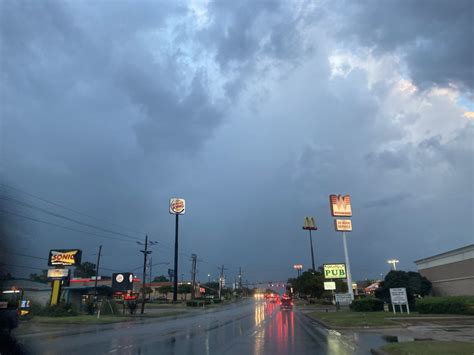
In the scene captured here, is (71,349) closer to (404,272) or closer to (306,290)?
(404,272)

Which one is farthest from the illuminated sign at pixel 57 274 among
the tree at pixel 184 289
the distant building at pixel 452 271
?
the tree at pixel 184 289

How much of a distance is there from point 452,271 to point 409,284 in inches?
197

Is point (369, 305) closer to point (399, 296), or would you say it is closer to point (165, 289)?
point (399, 296)

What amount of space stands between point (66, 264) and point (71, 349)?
42346 mm

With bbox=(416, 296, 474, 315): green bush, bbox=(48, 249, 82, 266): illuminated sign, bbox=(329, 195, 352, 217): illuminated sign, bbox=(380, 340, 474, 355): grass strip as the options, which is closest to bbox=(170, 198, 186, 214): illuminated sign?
bbox=(48, 249, 82, 266): illuminated sign

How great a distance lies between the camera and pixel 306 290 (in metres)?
78.7

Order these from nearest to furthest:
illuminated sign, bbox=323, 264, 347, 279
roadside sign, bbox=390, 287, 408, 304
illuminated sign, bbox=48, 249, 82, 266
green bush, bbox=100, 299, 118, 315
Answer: roadside sign, bbox=390, 287, 408, 304
green bush, bbox=100, 299, 118, 315
illuminated sign, bbox=323, 264, 347, 279
illuminated sign, bbox=48, 249, 82, 266

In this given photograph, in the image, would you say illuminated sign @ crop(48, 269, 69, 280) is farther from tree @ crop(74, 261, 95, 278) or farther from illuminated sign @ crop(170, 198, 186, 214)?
tree @ crop(74, 261, 95, 278)

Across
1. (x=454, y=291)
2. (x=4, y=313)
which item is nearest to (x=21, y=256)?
(x=4, y=313)

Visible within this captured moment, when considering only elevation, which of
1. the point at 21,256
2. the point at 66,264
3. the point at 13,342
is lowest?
the point at 13,342

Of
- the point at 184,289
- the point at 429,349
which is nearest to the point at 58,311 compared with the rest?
the point at 429,349

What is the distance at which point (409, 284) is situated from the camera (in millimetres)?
45344

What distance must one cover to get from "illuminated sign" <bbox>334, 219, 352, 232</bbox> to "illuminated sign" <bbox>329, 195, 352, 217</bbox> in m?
1.21

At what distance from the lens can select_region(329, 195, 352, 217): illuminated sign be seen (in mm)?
50969
